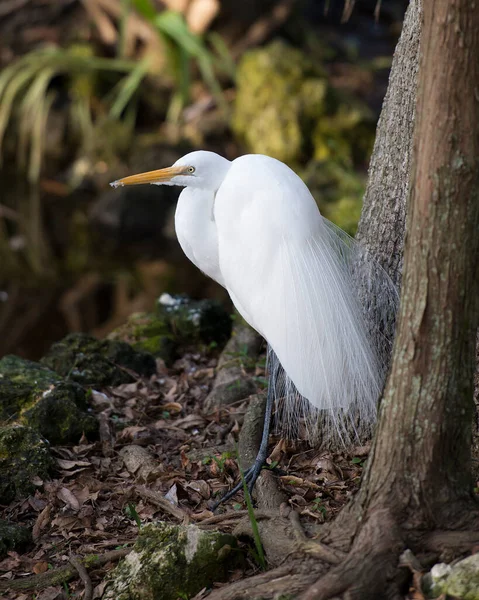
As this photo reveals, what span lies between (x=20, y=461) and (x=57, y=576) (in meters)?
0.63

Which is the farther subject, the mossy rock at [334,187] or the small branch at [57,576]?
the mossy rock at [334,187]

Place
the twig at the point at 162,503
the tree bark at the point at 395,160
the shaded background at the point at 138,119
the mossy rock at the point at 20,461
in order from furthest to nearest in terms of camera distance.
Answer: the shaded background at the point at 138,119 < the mossy rock at the point at 20,461 < the tree bark at the point at 395,160 < the twig at the point at 162,503

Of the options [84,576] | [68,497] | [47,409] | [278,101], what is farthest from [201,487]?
[278,101]

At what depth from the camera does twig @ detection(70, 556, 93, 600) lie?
2373 millimetres

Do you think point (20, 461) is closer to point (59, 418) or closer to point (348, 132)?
point (59, 418)

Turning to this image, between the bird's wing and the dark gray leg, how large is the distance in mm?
360

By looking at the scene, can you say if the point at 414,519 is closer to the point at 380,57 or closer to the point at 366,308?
the point at 366,308

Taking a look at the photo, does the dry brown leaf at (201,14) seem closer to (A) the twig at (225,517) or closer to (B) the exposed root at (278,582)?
(A) the twig at (225,517)

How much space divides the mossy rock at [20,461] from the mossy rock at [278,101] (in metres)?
7.17

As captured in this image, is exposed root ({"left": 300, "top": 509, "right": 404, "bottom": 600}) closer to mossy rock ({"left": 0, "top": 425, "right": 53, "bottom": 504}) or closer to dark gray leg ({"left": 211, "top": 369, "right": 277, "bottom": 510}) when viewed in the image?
dark gray leg ({"left": 211, "top": 369, "right": 277, "bottom": 510})

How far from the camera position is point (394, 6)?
14992mm

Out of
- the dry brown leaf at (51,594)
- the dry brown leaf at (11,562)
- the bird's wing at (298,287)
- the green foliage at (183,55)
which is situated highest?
the green foliage at (183,55)

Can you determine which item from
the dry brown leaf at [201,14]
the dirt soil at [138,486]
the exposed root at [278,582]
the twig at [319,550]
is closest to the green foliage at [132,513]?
the dirt soil at [138,486]

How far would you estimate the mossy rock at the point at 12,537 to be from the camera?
8.73 feet
